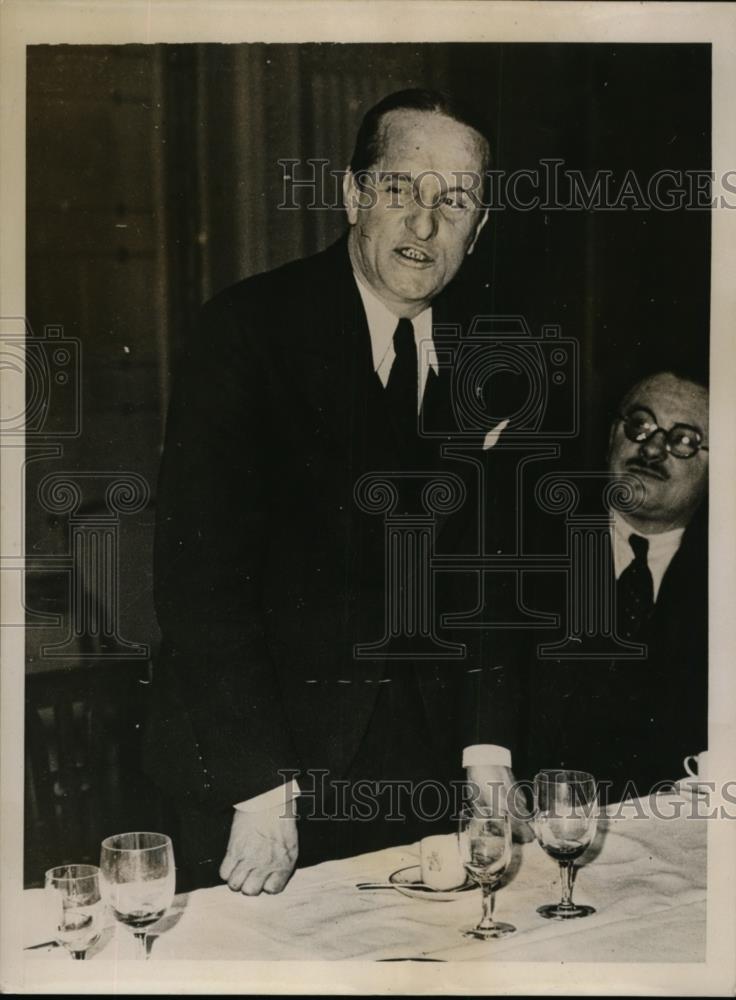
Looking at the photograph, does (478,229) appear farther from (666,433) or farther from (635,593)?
(635,593)

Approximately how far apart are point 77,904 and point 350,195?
98 cm

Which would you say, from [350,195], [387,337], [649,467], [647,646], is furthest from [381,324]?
[647,646]

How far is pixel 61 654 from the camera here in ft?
5.01

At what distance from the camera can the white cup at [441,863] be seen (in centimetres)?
150

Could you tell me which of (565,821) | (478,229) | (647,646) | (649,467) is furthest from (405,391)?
(565,821)

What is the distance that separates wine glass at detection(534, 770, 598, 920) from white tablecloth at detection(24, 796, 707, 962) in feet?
0.05

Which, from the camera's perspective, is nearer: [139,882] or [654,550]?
[139,882]

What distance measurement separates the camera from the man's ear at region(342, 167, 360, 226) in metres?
1.51

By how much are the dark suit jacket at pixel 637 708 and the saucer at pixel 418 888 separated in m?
0.19

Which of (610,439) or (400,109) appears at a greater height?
(400,109)

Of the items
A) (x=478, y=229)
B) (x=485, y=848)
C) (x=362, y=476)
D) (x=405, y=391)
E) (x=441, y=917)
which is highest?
(x=478, y=229)

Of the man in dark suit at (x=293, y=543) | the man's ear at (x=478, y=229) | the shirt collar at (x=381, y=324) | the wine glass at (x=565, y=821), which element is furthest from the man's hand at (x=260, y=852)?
the man's ear at (x=478, y=229)

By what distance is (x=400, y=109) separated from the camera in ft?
4.94

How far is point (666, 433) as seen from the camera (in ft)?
5.03
